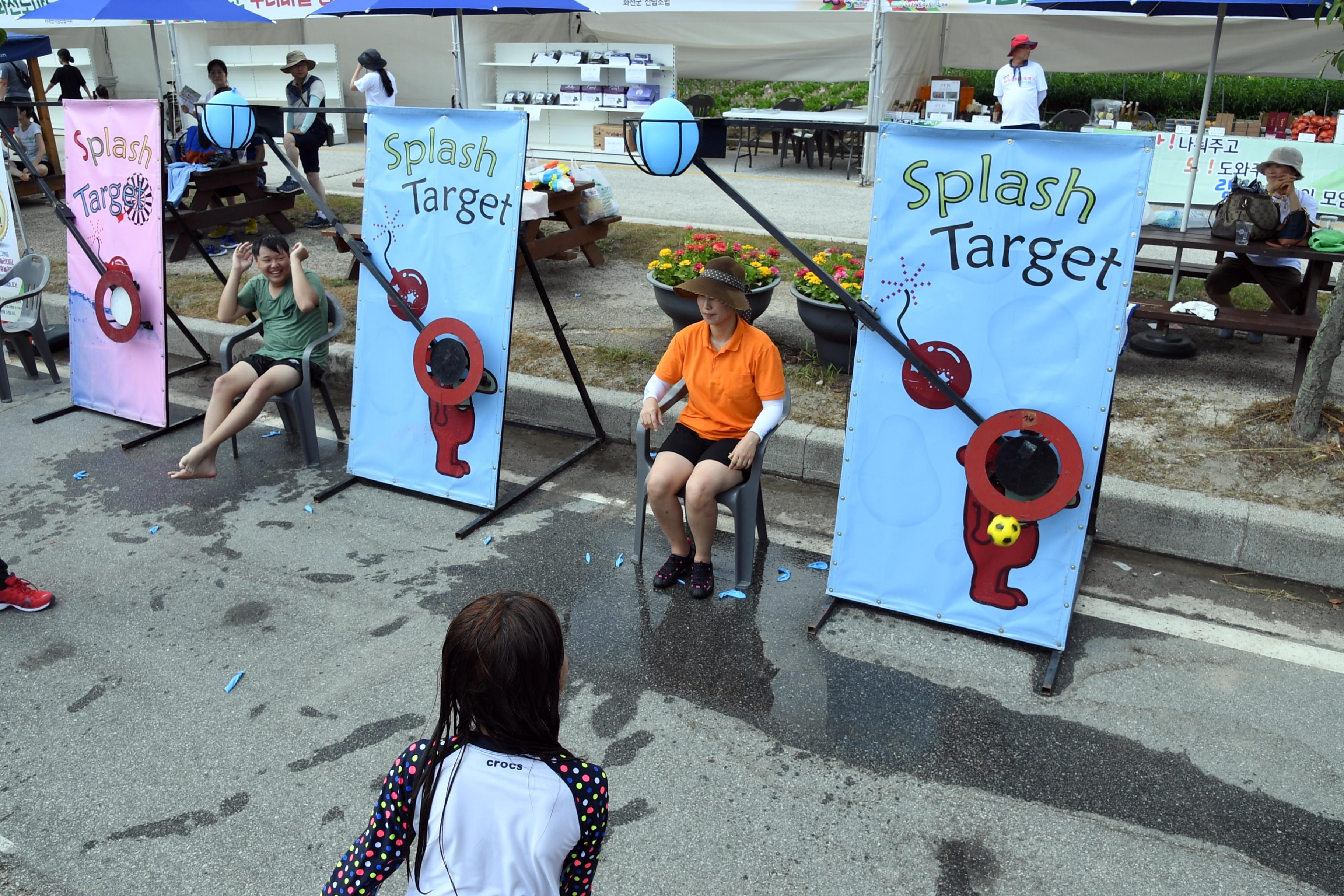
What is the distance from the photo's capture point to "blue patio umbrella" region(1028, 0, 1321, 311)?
718 cm

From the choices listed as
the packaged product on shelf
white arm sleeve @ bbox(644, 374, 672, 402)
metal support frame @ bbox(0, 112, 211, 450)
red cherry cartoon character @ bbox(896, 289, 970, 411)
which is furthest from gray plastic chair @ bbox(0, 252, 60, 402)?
the packaged product on shelf

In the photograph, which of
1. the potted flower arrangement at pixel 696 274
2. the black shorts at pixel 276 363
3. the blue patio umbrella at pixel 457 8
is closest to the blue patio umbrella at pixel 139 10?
the blue patio umbrella at pixel 457 8

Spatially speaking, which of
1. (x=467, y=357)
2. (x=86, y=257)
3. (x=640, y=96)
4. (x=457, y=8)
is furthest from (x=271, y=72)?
(x=467, y=357)

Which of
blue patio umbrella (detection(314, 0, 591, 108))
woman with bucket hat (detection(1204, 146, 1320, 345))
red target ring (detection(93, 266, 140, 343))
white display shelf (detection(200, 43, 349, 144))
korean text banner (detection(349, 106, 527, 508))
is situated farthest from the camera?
white display shelf (detection(200, 43, 349, 144))

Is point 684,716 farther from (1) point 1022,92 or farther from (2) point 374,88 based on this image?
(2) point 374,88

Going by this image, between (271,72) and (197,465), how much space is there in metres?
17.4

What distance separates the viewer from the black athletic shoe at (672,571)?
4562 millimetres

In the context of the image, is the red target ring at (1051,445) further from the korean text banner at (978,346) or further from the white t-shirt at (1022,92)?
the white t-shirt at (1022,92)

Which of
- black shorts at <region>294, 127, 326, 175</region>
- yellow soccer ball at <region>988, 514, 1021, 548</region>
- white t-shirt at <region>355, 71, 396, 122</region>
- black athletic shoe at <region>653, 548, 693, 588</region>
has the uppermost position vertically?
white t-shirt at <region>355, 71, 396, 122</region>

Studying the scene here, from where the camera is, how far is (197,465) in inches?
217

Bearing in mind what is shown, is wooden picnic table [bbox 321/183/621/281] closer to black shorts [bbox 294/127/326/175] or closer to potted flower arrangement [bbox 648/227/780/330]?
potted flower arrangement [bbox 648/227/780/330]

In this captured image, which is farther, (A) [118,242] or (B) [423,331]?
(A) [118,242]

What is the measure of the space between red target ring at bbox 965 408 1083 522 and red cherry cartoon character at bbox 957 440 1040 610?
0.07 meters

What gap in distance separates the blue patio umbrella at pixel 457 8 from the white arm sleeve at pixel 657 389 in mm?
7903
